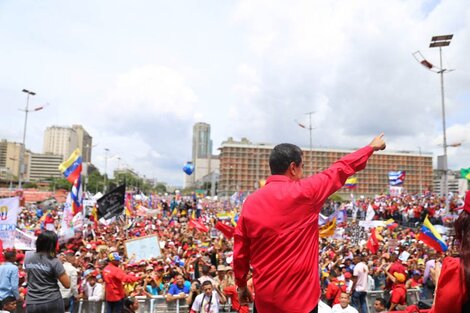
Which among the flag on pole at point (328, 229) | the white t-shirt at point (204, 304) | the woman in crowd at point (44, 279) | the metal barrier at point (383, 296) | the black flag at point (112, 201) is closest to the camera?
the woman in crowd at point (44, 279)

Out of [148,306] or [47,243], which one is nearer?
[47,243]

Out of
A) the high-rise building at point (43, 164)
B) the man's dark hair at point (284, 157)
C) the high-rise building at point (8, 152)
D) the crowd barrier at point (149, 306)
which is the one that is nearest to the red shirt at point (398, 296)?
the crowd barrier at point (149, 306)

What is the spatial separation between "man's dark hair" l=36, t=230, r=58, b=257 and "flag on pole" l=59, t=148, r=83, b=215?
1089 centimetres

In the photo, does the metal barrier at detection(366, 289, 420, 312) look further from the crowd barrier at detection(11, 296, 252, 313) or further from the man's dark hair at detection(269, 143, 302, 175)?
the man's dark hair at detection(269, 143, 302, 175)

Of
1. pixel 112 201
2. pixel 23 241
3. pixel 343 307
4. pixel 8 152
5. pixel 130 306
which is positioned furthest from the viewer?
pixel 8 152

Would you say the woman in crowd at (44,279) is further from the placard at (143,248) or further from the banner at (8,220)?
the placard at (143,248)

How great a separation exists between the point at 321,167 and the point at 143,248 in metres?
122

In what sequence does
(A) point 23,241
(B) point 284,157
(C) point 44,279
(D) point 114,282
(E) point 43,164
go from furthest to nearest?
1. (E) point 43,164
2. (A) point 23,241
3. (D) point 114,282
4. (C) point 44,279
5. (B) point 284,157

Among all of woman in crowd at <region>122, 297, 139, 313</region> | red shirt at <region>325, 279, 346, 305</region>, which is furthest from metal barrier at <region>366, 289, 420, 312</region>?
woman in crowd at <region>122, 297, 139, 313</region>

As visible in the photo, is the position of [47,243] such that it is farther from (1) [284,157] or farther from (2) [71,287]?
(1) [284,157]

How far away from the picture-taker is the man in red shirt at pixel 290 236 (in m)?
2.25

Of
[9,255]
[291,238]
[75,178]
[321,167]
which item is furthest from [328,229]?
[321,167]

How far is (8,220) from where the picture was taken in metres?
9.70

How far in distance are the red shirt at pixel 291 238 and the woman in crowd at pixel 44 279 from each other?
2.49m
